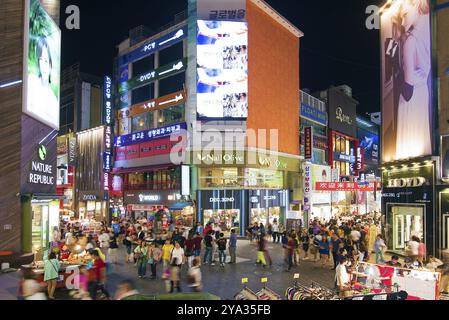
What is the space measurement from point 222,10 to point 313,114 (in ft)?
55.0

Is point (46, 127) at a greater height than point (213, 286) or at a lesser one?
greater

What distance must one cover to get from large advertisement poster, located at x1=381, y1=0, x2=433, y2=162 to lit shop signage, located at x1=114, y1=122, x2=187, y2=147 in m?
16.3

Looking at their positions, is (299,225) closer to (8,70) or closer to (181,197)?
(181,197)

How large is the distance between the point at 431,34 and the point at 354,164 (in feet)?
111

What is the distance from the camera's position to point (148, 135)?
35812 millimetres

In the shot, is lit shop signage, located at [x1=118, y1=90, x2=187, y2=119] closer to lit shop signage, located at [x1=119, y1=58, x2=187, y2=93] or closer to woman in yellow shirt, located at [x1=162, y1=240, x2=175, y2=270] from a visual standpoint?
lit shop signage, located at [x1=119, y1=58, x2=187, y2=93]

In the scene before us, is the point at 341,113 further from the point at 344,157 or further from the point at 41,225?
the point at 41,225

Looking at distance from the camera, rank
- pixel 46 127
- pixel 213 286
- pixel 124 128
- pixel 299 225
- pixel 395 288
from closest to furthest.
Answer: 1. pixel 395 288
2. pixel 213 286
3. pixel 46 127
4. pixel 299 225
5. pixel 124 128

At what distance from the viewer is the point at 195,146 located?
3142cm

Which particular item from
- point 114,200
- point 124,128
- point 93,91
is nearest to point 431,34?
point 124,128

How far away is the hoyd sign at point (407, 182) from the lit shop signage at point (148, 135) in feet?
56.2

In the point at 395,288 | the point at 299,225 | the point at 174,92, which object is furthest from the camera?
the point at 174,92

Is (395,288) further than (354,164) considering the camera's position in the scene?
No

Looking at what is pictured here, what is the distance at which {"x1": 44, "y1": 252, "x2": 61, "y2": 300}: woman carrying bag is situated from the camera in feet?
39.7
